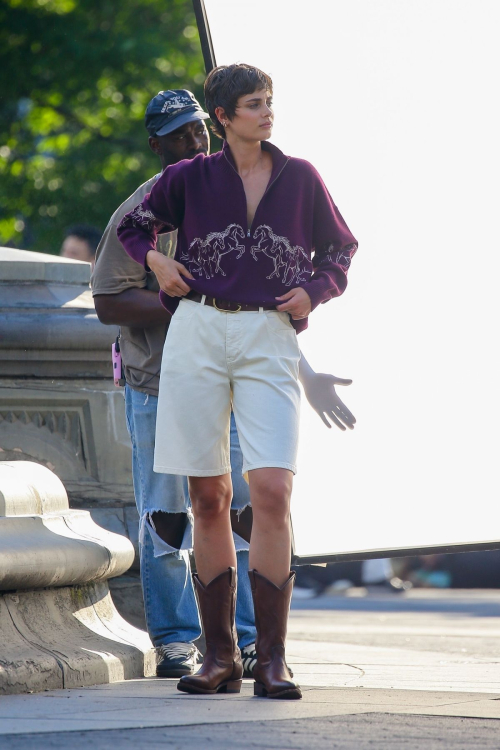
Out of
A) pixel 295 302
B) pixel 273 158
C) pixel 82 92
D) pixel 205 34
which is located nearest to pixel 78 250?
pixel 205 34

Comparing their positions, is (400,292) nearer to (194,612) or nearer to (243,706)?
(194,612)

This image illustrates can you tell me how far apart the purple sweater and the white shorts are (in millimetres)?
81

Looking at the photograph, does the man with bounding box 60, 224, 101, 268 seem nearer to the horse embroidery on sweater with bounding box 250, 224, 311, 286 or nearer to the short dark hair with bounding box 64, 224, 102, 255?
the short dark hair with bounding box 64, 224, 102, 255

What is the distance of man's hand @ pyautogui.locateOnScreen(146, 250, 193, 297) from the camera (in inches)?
148

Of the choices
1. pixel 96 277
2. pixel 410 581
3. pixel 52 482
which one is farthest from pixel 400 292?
pixel 410 581

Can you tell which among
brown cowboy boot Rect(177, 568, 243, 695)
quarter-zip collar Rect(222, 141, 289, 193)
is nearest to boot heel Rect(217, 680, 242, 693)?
brown cowboy boot Rect(177, 568, 243, 695)

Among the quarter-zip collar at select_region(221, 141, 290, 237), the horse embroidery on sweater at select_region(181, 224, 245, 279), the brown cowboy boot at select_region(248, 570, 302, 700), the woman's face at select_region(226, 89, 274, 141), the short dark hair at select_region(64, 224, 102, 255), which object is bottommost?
the brown cowboy boot at select_region(248, 570, 302, 700)

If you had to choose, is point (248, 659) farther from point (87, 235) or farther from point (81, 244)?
point (87, 235)

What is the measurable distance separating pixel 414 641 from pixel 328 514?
219 centimetres

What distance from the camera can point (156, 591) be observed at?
4.47 m

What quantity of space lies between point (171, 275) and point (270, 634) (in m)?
0.99

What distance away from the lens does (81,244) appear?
9.17 metres

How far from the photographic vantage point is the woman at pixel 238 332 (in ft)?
12.1

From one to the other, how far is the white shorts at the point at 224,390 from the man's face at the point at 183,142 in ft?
3.42
